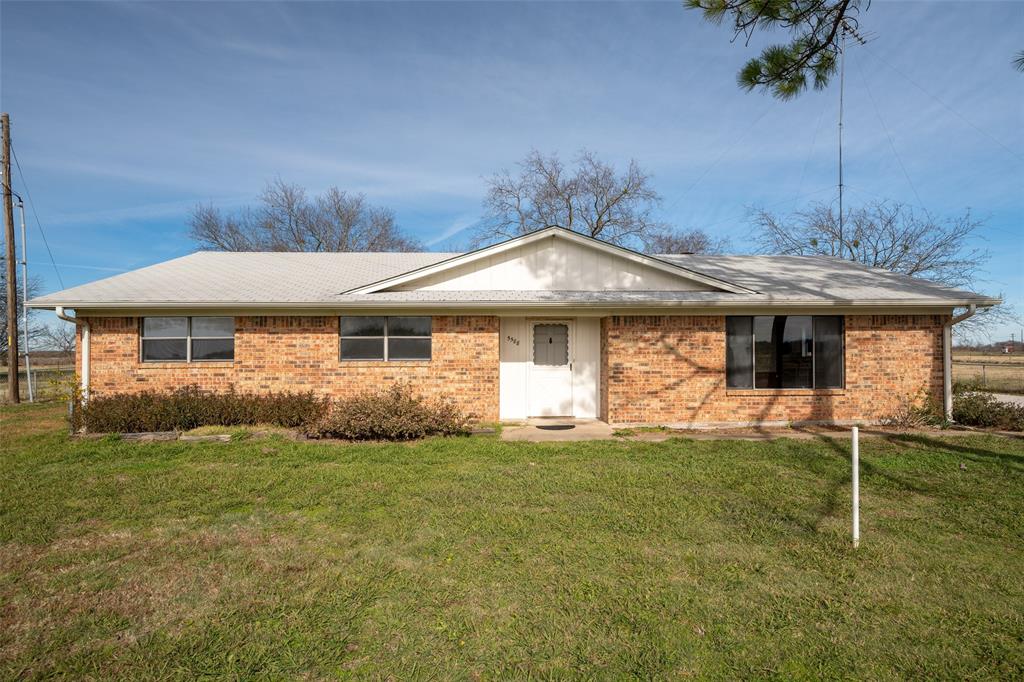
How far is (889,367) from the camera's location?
1085 centimetres

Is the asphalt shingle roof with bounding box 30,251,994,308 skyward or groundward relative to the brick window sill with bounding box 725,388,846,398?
skyward

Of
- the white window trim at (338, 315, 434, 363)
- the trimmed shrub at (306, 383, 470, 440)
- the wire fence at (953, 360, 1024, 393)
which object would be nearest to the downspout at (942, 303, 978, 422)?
the wire fence at (953, 360, 1024, 393)

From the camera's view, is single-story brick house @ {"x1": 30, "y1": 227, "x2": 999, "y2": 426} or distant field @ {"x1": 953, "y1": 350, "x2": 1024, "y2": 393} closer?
single-story brick house @ {"x1": 30, "y1": 227, "x2": 999, "y2": 426}

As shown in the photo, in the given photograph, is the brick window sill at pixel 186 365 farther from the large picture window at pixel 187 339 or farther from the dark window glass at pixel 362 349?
the dark window glass at pixel 362 349

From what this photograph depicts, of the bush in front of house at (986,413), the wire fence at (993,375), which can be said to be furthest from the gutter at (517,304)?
the wire fence at (993,375)

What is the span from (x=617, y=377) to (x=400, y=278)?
4985 mm

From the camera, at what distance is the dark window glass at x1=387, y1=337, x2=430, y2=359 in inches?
424

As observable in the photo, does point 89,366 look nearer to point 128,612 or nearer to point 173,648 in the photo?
point 128,612

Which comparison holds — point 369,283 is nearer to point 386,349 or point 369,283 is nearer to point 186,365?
point 386,349

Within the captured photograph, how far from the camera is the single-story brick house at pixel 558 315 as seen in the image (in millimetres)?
10406

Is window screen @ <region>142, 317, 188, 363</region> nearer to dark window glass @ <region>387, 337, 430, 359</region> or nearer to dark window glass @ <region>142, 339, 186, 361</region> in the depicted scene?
dark window glass @ <region>142, 339, 186, 361</region>

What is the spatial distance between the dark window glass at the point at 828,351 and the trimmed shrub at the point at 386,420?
296 inches

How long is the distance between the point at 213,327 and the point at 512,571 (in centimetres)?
933

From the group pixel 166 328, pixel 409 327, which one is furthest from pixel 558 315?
pixel 166 328
